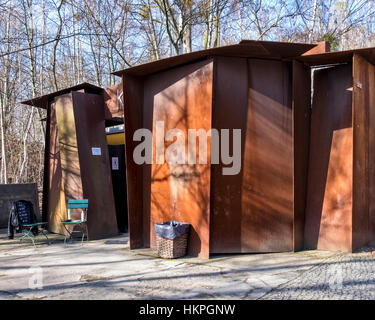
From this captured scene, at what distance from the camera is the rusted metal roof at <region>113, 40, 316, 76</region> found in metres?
6.26

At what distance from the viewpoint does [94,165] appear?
30.8 ft

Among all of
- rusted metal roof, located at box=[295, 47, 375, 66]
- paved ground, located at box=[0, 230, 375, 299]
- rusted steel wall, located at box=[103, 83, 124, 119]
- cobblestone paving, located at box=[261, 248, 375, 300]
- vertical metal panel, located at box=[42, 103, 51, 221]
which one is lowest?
paved ground, located at box=[0, 230, 375, 299]

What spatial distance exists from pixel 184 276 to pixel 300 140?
3.47 m

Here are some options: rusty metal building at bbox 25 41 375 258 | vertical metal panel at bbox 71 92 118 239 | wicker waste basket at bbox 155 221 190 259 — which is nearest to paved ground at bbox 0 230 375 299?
wicker waste basket at bbox 155 221 190 259

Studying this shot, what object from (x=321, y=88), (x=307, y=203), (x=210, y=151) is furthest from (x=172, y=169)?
(x=321, y=88)

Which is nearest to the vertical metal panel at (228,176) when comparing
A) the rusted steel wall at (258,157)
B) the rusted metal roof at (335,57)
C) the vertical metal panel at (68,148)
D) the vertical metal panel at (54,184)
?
the rusted steel wall at (258,157)

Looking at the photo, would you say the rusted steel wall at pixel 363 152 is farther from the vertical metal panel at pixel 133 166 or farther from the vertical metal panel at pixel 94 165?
the vertical metal panel at pixel 94 165

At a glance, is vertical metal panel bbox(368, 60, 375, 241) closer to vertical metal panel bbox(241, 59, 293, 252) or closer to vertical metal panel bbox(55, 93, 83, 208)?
vertical metal panel bbox(241, 59, 293, 252)

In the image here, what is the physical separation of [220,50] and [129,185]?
325 cm

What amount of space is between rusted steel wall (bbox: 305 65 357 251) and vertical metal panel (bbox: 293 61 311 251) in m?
0.11

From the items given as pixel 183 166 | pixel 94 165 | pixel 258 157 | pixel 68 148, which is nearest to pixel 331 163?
pixel 258 157

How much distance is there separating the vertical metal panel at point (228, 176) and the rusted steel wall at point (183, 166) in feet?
0.52

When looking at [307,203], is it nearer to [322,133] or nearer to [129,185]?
[322,133]
